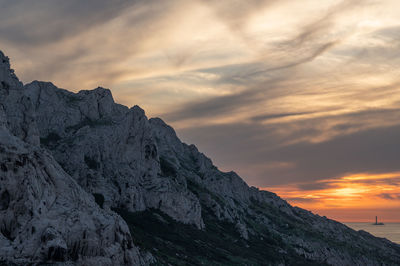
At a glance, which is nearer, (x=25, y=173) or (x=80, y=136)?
(x=25, y=173)

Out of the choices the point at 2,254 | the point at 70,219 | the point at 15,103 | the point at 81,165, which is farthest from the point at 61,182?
the point at 81,165

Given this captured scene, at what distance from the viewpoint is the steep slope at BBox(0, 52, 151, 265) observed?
83.0m

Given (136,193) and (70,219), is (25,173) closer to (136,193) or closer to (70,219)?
(70,219)

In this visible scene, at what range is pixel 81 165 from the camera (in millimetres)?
173000

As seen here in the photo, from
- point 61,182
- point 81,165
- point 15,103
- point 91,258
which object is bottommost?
point 91,258

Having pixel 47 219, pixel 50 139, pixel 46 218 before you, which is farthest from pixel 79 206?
pixel 50 139

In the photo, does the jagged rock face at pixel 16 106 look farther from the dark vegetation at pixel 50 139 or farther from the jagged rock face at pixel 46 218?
the dark vegetation at pixel 50 139

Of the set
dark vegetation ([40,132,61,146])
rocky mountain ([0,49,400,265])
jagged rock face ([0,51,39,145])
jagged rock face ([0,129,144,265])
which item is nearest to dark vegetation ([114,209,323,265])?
rocky mountain ([0,49,400,265])

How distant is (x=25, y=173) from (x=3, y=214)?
987 cm

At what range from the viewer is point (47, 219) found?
88.8 meters

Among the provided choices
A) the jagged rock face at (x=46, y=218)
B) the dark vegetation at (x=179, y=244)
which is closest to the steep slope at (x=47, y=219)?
the jagged rock face at (x=46, y=218)

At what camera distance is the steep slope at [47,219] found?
3268 inches

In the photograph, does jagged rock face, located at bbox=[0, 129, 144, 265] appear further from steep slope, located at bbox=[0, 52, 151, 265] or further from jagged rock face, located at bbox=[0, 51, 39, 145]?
jagged rock face, located at bbox=[0, 51, 39, 145]

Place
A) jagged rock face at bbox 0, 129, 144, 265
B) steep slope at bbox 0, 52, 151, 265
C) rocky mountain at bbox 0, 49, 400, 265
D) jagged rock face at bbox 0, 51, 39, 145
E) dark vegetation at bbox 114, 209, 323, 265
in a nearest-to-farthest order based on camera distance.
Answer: steep slope at bbox 0, 52, 151, 265, jagged rock face at bbox 0, 129, 144, 265, rocky mountain at bbox 0, 49, 400, 265, jagged rock face at bbox 0, 51, 39, 145, dark vegetation at bbox 114, 209, 323, 265
